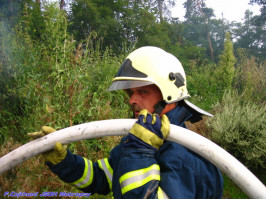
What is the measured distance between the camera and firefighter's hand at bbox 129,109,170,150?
4.68ft

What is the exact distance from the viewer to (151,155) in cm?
143

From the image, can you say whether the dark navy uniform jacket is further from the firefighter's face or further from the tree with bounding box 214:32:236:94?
the tree with bounding box 214:32:236:94

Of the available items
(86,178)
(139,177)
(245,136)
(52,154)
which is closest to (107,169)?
(86,178)

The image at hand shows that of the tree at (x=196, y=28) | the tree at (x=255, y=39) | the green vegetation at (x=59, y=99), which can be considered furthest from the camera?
the tree at (x=196, y=28)

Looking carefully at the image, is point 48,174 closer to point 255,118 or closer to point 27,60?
point 27,60

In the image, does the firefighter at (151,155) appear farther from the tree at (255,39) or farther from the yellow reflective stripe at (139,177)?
the tree at (255,39)

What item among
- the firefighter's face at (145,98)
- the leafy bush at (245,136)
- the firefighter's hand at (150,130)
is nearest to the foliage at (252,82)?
the leafy bush at (245,136)

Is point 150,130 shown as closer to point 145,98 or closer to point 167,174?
point 167,174

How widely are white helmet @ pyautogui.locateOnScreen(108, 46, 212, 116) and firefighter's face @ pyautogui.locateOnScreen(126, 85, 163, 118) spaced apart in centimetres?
7

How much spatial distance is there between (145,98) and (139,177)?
62cm

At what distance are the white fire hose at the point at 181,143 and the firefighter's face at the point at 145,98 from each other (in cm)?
15

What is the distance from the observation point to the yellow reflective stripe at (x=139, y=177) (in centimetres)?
136

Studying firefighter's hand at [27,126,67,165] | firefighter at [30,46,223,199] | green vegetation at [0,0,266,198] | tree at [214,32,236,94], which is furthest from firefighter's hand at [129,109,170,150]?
tree at [214,32,236,94]

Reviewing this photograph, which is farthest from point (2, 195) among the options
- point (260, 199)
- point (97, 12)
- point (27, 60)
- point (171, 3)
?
point (171, 3)
